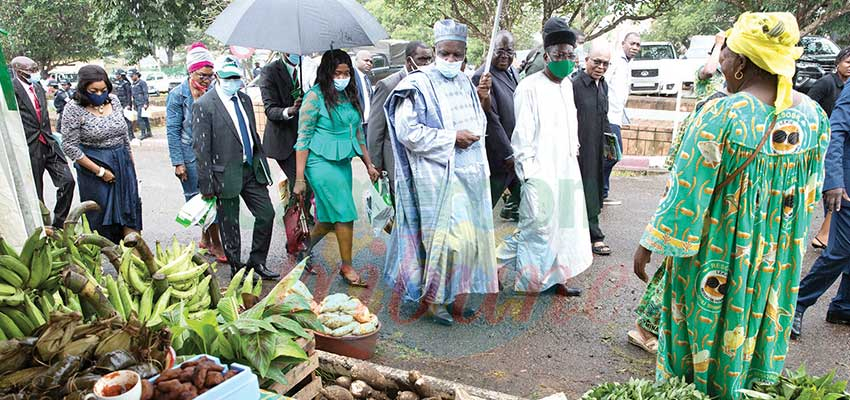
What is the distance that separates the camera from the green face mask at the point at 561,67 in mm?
4438

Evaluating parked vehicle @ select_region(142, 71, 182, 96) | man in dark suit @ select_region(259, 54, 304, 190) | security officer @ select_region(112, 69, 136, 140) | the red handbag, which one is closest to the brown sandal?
the red handbag

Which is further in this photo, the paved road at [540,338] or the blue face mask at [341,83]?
the blue face mask at [341,83]

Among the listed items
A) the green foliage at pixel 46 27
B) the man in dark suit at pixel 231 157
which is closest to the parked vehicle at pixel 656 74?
the man in dark suit at pixel 231 157

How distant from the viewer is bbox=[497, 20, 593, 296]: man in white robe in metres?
4.45

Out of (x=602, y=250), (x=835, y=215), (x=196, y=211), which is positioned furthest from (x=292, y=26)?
(x=835, y=215)

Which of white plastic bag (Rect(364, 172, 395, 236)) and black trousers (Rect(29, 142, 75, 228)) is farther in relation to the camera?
black trousers (Rect(29, 142, 75, 228))

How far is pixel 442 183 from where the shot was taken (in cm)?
409

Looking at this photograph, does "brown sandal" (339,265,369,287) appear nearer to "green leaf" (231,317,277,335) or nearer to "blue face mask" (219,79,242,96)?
"blue face mask" (219,79,242,96)

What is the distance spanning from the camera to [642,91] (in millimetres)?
19469

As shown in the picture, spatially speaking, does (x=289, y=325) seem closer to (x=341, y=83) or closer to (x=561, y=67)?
(x=341, y=83)

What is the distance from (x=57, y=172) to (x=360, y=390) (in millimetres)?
4173

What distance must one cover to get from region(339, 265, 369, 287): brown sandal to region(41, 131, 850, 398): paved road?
78mm

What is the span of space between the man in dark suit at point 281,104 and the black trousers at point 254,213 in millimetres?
414

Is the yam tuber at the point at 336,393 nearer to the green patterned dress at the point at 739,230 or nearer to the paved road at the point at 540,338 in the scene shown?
the paved road at the point at 540,338
